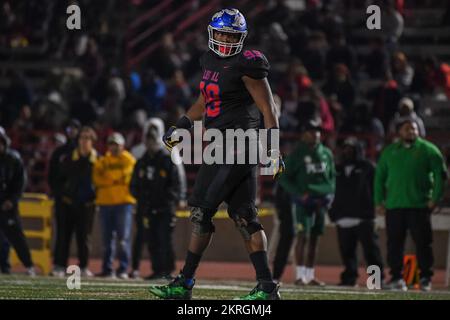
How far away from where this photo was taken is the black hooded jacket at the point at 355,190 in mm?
15828

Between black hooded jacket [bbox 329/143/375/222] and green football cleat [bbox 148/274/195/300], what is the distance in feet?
19.5

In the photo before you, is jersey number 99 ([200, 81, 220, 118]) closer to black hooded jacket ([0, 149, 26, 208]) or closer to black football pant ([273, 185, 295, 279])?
black football pant ([273, 185, 295, 279])

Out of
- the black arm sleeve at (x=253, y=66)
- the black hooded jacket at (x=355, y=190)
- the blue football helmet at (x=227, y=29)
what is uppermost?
the blue football helmet at (x=227, y=29)

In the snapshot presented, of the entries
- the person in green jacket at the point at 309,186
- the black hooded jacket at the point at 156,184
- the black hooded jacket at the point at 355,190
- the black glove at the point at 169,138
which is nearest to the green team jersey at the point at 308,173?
the person in green jacket at the point at 309,186

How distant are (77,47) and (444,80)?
7.80 metres

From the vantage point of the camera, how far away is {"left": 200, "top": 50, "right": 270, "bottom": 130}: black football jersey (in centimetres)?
993

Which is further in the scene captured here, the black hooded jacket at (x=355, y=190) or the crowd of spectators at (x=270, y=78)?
the crowd of spectators at (x=270, y=78)

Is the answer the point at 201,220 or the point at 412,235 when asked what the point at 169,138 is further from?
the point at 412,235

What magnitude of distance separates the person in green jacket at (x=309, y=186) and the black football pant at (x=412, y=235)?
3.64ft

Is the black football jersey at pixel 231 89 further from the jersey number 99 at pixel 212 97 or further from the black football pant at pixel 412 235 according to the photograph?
the black football pant at pixel 412 235

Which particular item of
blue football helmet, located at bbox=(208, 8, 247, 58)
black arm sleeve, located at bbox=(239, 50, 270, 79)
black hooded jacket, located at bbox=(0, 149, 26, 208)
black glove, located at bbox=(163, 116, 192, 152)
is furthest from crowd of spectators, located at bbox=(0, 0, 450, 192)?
black arm sleeve, located at bbox=(239, 50, 270, 79)

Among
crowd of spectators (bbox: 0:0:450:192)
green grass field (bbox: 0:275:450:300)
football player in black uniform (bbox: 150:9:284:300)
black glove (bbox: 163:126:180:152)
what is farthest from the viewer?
crowd of spectators (bbox: 0:0:450:192)
